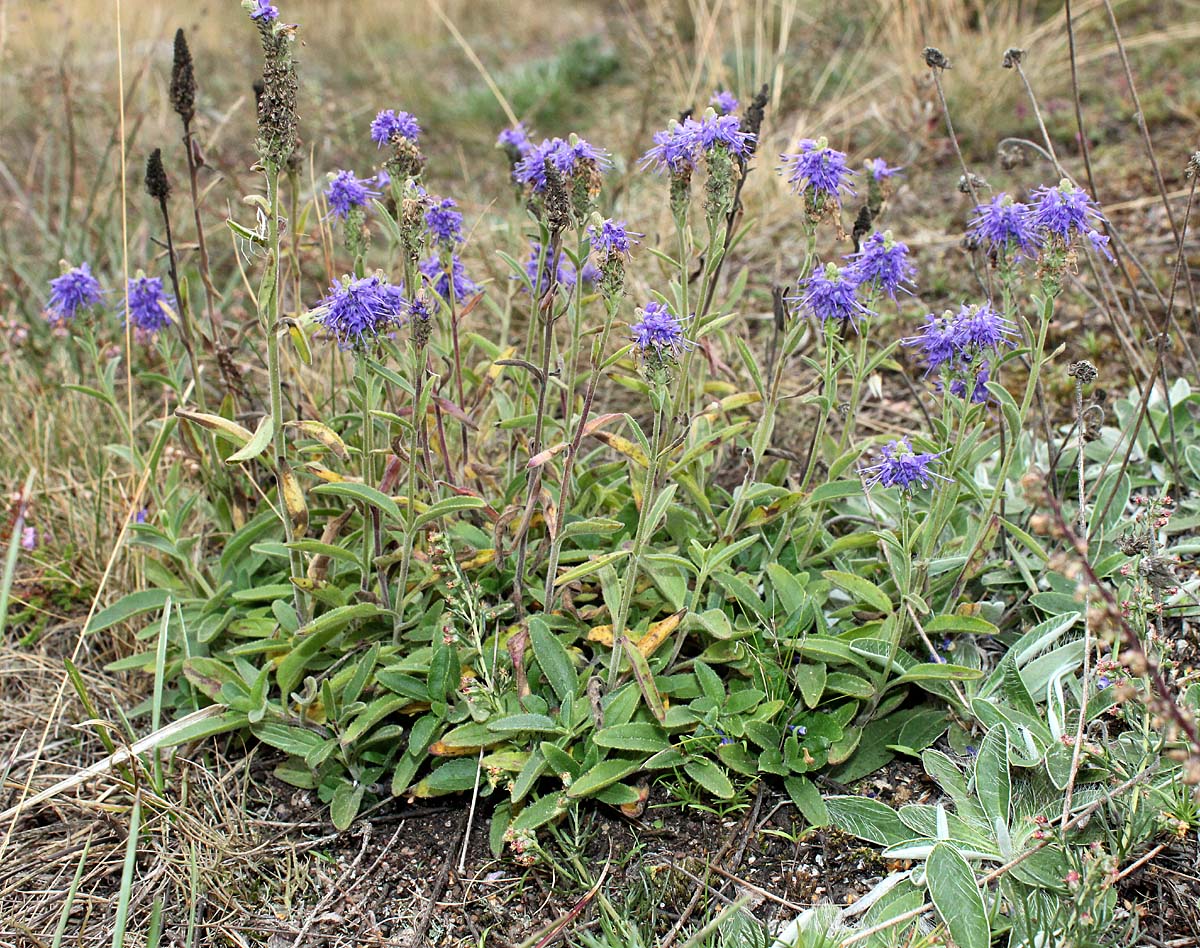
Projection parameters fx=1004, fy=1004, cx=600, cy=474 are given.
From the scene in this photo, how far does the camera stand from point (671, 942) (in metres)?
2.03

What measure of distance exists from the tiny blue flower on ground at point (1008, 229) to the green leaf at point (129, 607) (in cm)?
225

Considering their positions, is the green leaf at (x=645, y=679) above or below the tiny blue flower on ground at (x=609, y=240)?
below

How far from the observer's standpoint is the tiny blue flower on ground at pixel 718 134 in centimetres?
219

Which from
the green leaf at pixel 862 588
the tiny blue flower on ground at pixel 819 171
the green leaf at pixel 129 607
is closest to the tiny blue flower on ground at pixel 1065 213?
the tiny blue flower on ground at pixel 819 171

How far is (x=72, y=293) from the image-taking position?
9.09 ft

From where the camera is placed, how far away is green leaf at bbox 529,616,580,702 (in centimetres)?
239

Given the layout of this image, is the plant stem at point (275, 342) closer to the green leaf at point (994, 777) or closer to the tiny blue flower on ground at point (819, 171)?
the tiny blue flower on ground at point (819, 171)

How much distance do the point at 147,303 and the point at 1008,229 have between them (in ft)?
7.41

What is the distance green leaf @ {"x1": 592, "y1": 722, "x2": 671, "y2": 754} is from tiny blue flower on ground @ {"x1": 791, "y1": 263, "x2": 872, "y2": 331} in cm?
103

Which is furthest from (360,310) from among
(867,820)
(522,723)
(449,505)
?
(867,820)

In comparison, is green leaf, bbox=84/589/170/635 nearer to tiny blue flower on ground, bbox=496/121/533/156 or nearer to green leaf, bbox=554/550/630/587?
Result: green leaf, bbox=554/550/630/587

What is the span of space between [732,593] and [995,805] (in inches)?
29.7

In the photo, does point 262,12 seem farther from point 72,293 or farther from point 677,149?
point 72,293

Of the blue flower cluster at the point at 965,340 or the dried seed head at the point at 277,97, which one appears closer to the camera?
the dried seed head at the point at 277,97
